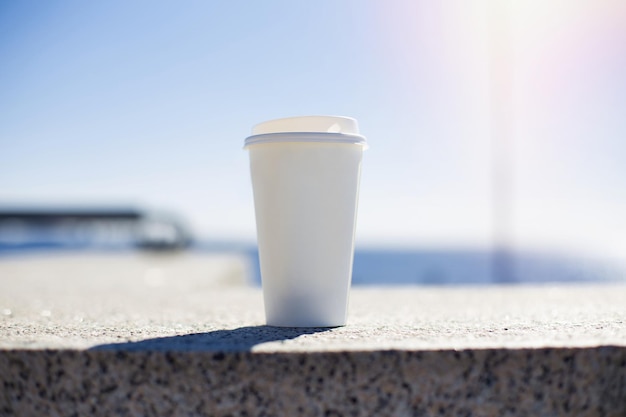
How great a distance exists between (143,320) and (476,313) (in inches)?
71.7

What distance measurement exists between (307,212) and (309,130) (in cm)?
38

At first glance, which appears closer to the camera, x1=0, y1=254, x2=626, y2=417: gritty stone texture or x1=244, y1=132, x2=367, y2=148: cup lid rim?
x1=0, y1=254, x2=626, y2=417: gritty stone texture

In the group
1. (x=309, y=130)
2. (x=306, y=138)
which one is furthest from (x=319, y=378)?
(x=309, y=130)

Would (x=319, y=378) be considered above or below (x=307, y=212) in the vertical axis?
below

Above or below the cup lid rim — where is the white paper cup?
below

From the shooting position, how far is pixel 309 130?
2725mm

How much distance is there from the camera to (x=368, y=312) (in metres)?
3.52

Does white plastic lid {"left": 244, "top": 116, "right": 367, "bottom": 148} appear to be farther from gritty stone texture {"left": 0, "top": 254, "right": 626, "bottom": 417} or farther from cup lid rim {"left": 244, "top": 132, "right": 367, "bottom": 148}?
gritty stone texture {"left": 0, "top": 254, "right": 626, "bottom": 417}

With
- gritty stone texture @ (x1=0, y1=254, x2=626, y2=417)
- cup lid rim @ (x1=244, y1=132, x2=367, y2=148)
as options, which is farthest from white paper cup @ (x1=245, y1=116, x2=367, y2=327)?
gritty stone texture @ (x1=0, y1=254, x2=626, y2=417)

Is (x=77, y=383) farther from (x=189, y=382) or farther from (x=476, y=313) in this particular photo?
(x=476, y=313)

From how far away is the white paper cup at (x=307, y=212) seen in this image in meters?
2.67

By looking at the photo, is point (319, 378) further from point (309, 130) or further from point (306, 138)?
point (309, 130)

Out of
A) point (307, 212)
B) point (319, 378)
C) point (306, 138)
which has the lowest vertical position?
point (319, 378)

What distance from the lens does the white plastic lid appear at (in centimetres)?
263
